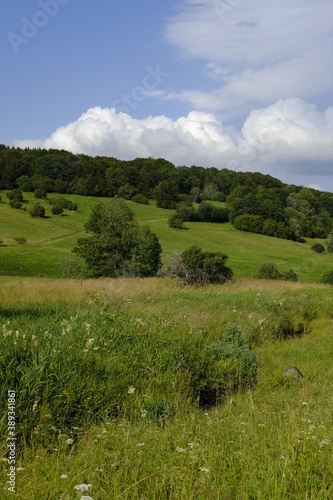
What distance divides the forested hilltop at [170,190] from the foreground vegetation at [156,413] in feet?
256

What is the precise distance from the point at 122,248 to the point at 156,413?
33954 millimetres

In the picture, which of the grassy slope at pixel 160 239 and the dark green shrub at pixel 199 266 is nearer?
the dark green shrub at pixel 199 266

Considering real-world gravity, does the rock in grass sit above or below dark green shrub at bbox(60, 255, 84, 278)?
above

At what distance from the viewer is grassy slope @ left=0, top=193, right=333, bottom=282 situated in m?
51.7

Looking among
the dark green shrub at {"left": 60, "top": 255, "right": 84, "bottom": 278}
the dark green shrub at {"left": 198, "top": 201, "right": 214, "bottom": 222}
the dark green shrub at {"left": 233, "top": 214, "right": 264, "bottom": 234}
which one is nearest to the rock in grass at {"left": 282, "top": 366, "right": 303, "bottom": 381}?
the dark green shrub at {"left": 60, "top": 255, "right": 84, "bottom": 278}

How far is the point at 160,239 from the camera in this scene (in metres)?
75.4

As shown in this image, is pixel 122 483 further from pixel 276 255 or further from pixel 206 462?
pixel 276 255

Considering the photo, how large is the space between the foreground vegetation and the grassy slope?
3995 centimetres

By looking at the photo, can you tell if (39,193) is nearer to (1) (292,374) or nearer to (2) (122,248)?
(2) (122,248)

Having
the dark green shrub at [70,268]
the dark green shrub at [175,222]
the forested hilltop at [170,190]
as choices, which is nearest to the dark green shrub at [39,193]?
the forested hilltop at [170,190]

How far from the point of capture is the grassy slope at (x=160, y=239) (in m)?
51.7

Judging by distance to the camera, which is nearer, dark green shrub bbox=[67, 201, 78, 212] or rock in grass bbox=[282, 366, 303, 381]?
rock in grass bbox=[282, 366, 303, 381]

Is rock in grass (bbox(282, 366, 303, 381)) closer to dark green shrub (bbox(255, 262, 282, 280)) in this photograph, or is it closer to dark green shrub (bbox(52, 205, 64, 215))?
dark green shrub (bbox(255, 262, 282, 280))

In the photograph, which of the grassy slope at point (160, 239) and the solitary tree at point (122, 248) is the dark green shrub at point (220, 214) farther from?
the solitary tree at point (122, 248)
